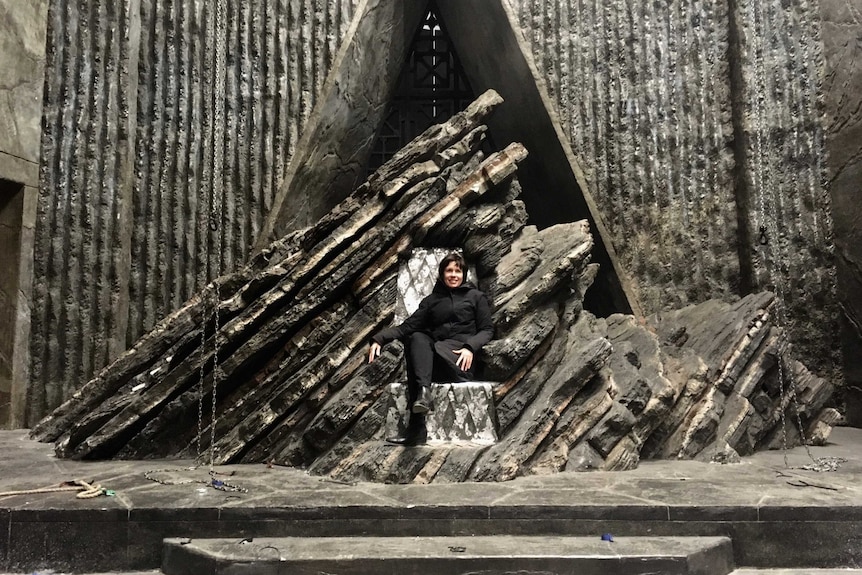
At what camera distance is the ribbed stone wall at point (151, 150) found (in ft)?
20.4

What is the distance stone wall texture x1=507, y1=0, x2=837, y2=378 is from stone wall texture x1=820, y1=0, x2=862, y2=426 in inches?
5.0

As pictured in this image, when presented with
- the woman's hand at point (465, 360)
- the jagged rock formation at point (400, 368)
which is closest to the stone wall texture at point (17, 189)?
the jagged rock formation at point (400, 368)

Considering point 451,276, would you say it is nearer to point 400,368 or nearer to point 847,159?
point 400,368

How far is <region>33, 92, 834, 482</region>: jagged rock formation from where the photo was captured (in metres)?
4.39

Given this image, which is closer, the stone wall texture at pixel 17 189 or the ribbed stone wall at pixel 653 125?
the stone wall texture at pixel 17 189

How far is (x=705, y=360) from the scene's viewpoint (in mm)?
5324

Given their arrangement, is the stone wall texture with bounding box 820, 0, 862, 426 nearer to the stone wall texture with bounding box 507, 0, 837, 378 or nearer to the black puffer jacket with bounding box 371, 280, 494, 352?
the stone wall texture with bounding box 507, 0, 837, 378

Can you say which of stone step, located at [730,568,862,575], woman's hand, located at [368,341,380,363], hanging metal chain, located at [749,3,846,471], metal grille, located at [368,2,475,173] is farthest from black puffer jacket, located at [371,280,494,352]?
metal grille, located at [368,2,475,173]

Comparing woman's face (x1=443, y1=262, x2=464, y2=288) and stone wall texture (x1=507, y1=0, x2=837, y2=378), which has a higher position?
stone wall texture (x1=507, y1=0, x2=837, y2=378)

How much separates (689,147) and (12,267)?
7228mm

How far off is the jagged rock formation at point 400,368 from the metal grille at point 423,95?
2099mm

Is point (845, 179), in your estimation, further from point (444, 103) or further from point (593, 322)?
point (444, 103)

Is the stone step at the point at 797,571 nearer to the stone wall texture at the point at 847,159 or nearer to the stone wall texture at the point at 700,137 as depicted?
the stone wall texture at the point at 700,137

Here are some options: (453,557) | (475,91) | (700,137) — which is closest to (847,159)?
(700,137)
